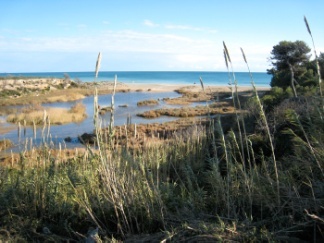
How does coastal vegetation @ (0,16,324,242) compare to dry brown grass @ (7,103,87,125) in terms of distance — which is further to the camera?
dry brown grass @ (7,103,87,125)

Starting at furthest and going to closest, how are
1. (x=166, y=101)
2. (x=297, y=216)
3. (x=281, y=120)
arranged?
A: 1. (x=166, y=101)
2. (x=281, y=120)
3. (x=297, y=216)

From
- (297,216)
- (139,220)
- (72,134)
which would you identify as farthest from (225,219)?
(72,134)

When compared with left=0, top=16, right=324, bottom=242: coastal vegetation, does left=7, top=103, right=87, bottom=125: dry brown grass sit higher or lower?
lower

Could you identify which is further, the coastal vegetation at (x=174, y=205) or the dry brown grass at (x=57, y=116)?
the dry brown grass at (x=57, y=116)

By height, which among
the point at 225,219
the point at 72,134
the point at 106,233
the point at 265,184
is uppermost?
the point at 265,184

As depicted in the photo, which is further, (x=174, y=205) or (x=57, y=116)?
(x=57, y=116)

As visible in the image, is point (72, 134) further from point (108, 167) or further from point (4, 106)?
point (108, 167)

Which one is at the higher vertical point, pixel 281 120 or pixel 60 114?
pixel 281 120

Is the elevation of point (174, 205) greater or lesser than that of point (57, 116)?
greater

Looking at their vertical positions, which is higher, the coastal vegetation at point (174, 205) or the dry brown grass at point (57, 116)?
the coastal vegetation at point (174, 205)

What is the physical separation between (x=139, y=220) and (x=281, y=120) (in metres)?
4.90

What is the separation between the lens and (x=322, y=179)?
2.88m

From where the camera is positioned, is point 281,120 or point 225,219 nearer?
point 225,219

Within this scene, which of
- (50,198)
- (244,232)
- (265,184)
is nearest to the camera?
(244,232)
